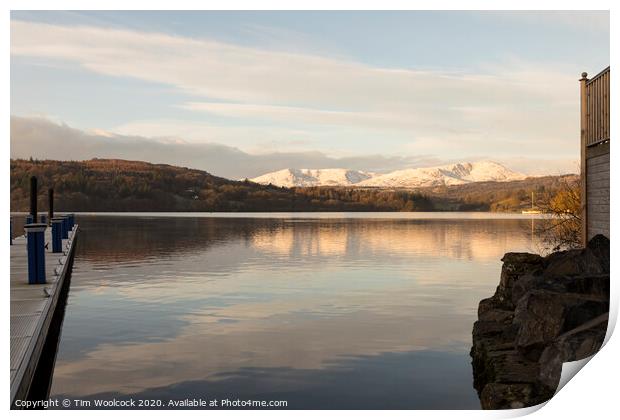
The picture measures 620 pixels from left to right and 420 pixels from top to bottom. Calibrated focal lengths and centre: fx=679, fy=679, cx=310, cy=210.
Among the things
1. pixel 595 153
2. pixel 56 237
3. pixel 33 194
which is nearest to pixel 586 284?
pixel 595 153

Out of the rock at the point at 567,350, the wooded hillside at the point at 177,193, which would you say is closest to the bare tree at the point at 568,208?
the rock at the point at 567,350

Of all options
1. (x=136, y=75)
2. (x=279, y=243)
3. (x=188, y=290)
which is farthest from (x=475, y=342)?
(x=279, y=243)

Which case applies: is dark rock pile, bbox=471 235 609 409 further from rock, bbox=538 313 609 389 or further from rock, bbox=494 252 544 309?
rock, bbox=494 252 544 309

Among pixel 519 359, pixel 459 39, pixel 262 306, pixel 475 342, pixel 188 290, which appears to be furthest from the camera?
pixel 188 290

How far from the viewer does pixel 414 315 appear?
1526 cm

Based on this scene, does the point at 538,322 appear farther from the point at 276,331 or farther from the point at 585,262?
the point at 276,331

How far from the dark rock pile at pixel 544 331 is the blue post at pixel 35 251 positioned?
28.2 ft

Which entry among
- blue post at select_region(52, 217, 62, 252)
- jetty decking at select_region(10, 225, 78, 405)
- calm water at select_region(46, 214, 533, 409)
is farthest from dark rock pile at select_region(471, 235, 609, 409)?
blue post at select_region(52, 217, 62, 252)

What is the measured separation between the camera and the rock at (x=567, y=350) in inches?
315

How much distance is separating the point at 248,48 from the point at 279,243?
24.3m

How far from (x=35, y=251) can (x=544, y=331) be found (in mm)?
9913

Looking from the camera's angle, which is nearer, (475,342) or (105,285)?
(475,342)

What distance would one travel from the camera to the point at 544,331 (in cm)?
887
